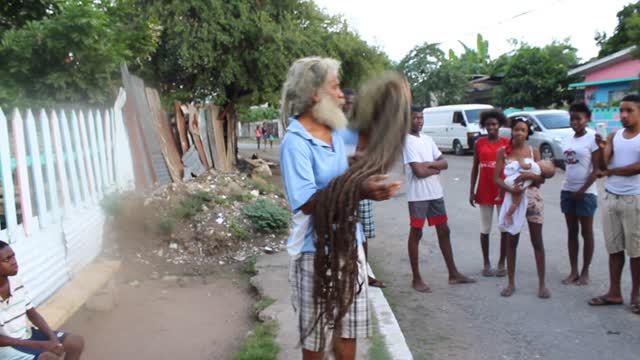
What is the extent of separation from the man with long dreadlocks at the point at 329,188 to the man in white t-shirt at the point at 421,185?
2.42 meters

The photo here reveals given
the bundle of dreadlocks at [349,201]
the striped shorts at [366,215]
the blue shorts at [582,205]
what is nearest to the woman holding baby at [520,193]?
the blue shorts at [582,205]

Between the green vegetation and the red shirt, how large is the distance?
2.56 metres

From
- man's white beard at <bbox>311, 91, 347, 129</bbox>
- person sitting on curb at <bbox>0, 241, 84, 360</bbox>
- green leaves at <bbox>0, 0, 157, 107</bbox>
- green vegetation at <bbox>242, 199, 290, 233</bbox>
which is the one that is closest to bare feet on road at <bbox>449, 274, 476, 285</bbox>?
green vegetation at <bbox>242, 199, 290, 233</bbox>

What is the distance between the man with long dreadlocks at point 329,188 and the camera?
89.3 inches

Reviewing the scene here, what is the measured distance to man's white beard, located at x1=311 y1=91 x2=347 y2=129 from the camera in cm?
241

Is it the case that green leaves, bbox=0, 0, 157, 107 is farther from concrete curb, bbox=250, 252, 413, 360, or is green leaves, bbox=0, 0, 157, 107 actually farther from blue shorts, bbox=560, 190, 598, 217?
blue shorts, bbox=560, 190, 598, 217

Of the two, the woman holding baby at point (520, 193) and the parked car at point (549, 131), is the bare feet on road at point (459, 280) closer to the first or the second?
the woman holding baby at point (520, 193)

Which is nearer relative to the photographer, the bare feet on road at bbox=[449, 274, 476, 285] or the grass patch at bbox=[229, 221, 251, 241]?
the bare feet on road at bbox=[449, 274, 476, 285]

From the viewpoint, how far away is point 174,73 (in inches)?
533

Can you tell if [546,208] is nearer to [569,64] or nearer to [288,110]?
[288,110]

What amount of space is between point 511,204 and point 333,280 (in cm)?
291

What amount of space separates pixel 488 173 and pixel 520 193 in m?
0.60

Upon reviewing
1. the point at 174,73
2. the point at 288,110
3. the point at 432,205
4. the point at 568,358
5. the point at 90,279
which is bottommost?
the point at 568,358

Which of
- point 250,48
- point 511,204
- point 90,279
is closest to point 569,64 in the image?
point 250,48
